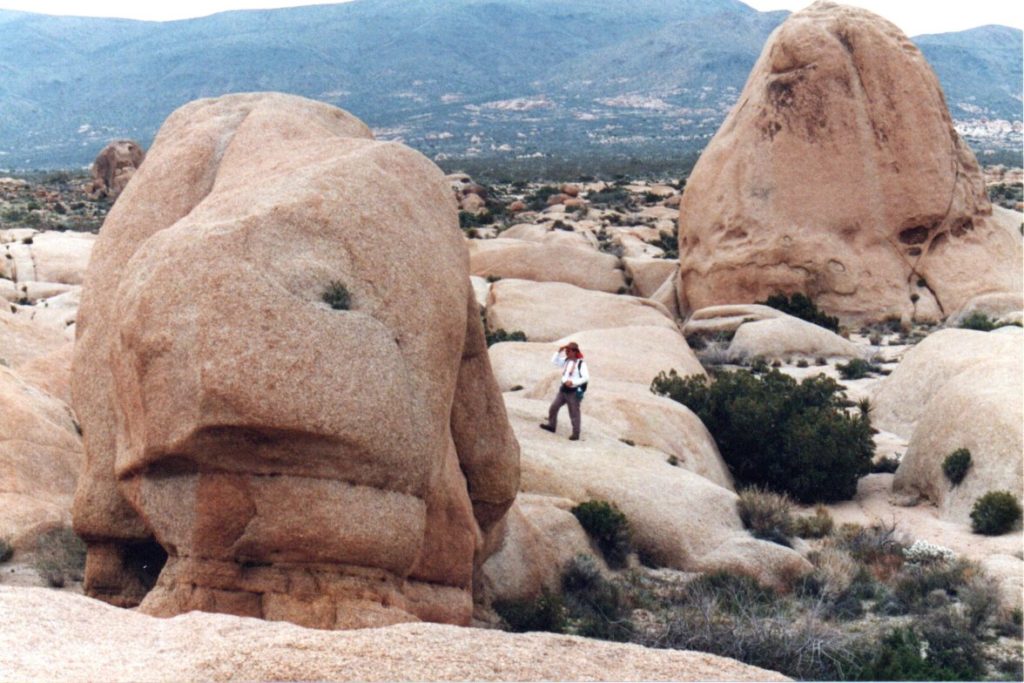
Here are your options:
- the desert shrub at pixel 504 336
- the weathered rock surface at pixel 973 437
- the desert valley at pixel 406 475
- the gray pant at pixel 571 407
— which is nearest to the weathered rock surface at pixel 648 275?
the desert shrub at pixel 504 336

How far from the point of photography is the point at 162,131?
40.8 feet

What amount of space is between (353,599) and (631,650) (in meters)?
2.22

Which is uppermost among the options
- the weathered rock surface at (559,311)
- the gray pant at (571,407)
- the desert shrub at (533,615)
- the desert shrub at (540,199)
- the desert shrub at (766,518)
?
the desert shrub at (533,615)

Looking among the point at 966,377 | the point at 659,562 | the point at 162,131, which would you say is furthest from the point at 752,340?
the point at 162,131

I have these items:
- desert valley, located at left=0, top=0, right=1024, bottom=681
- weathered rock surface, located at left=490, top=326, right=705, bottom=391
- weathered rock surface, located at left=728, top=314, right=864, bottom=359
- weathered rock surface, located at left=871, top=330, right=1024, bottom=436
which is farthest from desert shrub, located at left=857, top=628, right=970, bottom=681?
weathered rock surface, located at left=728, top=314, right=864, bottom=359

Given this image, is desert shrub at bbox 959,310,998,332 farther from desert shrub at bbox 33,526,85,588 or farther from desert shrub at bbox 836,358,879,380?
desert shrub at bbox 33,526,85,588

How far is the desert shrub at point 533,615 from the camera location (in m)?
10.9

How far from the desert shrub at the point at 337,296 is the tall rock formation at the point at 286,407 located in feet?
0.07

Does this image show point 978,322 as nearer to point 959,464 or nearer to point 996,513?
point 959,464

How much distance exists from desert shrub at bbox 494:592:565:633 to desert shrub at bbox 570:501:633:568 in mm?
2176

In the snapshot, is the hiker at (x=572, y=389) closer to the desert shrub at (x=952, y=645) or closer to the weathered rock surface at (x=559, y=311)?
the desert shrub at (x=952, y=645)

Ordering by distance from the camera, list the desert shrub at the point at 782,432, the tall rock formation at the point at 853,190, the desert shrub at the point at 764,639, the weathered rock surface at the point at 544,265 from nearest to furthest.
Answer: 1. the desert shrub at the point at 764,639
2. the desert shrub at the point at 782,432
3. the tall rock formation at the point at 853,190
4. the weathered rock surface at the point at 544,265

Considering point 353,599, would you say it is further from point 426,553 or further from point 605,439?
point 605,439

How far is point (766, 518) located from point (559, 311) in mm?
12833
